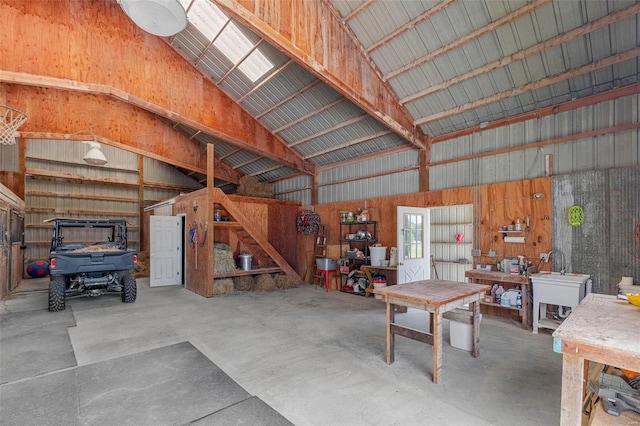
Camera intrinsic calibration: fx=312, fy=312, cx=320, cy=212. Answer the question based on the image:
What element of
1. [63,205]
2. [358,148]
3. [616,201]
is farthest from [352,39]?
[63,205]

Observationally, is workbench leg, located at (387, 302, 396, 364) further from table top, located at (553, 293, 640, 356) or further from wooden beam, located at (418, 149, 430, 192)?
wooden beam, located at (418, 149, 430, 192)

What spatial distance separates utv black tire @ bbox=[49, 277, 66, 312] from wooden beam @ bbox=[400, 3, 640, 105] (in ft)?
26.8

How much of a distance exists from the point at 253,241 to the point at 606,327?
834 cm

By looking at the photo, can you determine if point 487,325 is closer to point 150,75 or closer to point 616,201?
point 616,201

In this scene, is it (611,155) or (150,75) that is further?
(150,75)

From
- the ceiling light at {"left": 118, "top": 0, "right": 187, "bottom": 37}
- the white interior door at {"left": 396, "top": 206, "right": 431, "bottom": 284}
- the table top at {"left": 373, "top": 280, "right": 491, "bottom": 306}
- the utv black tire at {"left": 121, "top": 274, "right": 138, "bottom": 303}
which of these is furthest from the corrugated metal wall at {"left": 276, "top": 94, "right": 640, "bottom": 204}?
the utv black tire at {"left": 121, "top": 274, "right": 138, "bottom": 303}

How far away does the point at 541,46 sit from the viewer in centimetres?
473

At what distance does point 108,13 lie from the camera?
681 centimetres

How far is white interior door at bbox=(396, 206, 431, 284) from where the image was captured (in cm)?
626

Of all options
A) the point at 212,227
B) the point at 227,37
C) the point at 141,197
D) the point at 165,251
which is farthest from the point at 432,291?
the point at 141,197

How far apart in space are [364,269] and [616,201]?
4873 mm

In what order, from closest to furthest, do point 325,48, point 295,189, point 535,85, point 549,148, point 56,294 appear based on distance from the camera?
point 535,85, point 549,148, point 325,48, point 56,294, point 295,189

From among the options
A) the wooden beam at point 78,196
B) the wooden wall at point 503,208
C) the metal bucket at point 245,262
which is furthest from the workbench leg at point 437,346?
the wooden beam at point 78,196

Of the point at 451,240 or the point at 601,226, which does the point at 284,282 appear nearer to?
the point at 451,240
